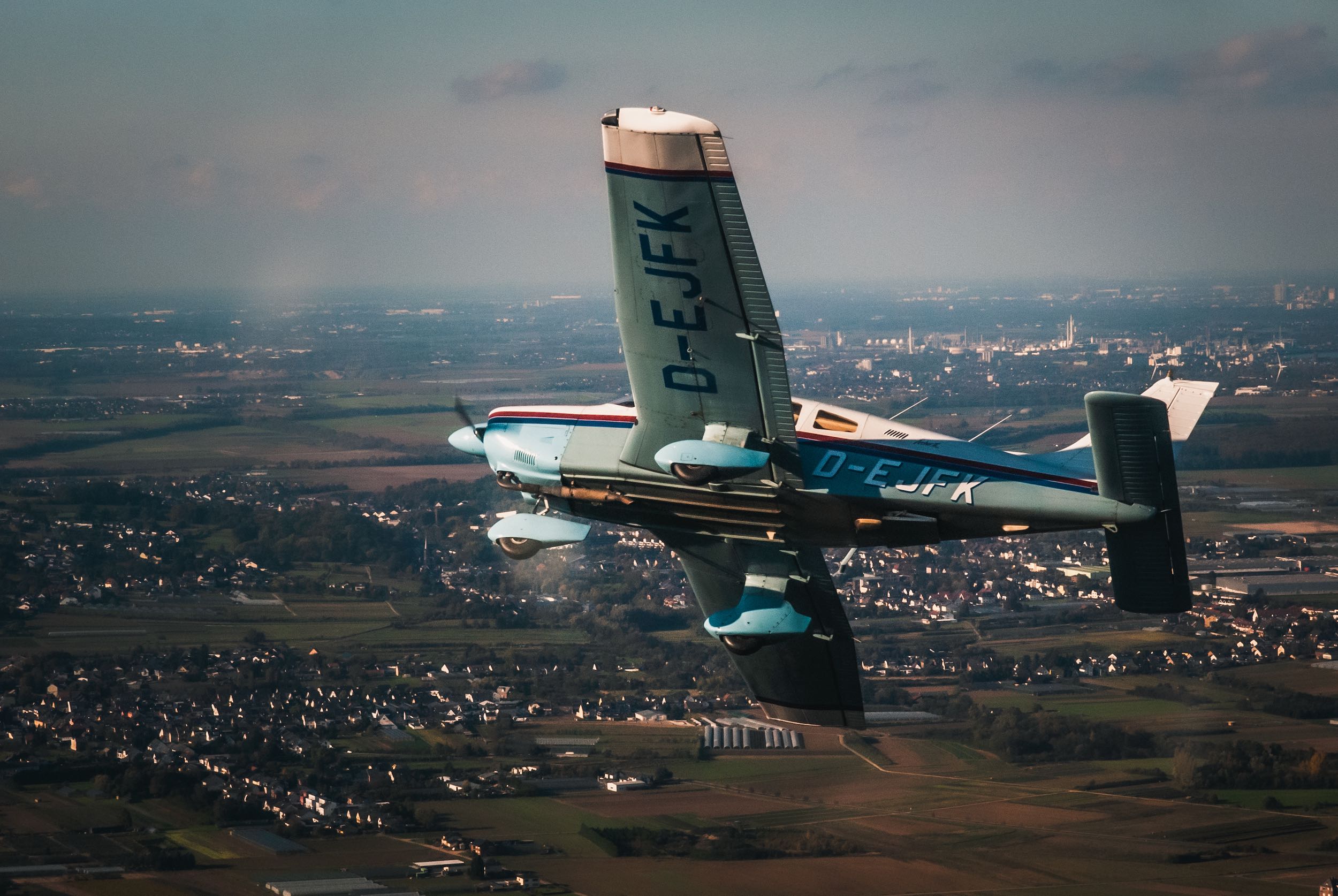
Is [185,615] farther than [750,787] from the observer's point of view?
Yes

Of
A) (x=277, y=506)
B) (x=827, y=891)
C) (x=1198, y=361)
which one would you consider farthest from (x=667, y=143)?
(x=1198, y=361)

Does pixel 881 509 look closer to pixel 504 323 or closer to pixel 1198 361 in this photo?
pixel 1198 361

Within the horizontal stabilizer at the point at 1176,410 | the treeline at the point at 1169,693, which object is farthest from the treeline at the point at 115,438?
the horizontal stabilizer at the point at 1176,410

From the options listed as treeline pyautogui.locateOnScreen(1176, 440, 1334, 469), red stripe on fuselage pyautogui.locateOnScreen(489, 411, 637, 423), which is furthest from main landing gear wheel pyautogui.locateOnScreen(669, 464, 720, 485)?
treeline pyautogui.locateOnScreen(1176, 440, 1334, 469)

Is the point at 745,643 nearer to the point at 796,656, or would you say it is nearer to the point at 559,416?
the point at 796,656

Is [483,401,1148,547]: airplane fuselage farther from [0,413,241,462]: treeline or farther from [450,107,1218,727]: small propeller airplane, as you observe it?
[0,413,241,462]: treeline

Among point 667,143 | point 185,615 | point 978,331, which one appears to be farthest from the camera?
point 978,331

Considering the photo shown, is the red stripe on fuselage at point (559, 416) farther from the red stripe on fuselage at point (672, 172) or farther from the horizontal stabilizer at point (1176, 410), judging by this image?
the horizontal stabilizer at point (1176, 410)
